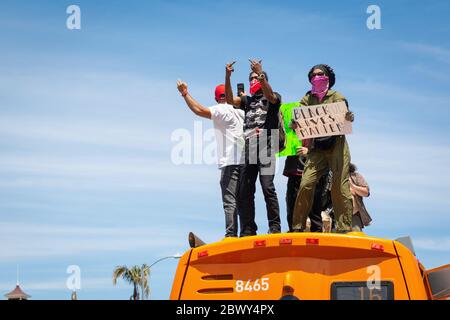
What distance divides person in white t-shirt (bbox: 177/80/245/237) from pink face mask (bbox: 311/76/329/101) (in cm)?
136

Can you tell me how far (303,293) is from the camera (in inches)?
290

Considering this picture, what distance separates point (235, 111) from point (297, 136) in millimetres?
1416

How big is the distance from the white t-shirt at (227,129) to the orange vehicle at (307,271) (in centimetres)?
293

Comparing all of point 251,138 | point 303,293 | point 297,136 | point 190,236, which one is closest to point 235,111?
point 251,138

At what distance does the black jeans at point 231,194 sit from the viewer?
34.0 ft

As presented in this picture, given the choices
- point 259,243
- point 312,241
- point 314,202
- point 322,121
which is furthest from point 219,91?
point 312,241

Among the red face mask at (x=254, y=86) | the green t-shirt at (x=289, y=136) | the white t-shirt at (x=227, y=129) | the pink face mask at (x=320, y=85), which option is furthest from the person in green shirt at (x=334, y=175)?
the white t-shirt at (x=227, y=129)

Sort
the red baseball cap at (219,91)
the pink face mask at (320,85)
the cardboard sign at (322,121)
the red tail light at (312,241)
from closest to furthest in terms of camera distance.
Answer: the red tail light at (312,241) → the cardboard sign at (322,121) → the pink face mask at (320,85) → the red baseball cap at (219,91)

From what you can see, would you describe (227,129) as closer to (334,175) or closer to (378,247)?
(334,175)

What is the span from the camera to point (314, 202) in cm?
991

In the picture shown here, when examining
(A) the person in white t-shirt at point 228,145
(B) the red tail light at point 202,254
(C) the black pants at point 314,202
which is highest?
(A) the person in white t-shirt at point 228,145

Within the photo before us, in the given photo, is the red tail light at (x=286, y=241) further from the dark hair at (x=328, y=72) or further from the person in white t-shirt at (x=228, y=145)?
the dark hair at (x=328, y=72)

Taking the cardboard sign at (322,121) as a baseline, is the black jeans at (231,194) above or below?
below
